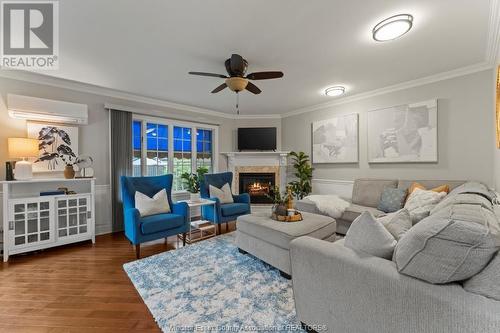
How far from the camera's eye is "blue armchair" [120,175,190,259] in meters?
2.88

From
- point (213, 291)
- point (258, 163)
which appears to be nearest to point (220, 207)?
point (213, 291)

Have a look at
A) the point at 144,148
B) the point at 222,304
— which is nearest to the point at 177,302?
the point at 222,304

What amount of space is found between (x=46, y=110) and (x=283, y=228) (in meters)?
3.89

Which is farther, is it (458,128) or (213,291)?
(458,128)

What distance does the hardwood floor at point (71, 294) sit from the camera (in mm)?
1706

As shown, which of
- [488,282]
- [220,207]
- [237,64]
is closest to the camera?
[488,282]

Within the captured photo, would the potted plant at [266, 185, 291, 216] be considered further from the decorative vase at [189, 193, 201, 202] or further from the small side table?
the decorative vase at [189, 193, 201, 202]

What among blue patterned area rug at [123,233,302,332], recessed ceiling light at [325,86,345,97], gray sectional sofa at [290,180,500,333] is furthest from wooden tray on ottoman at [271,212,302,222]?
recessed ceiling light at [325,86,345,97]

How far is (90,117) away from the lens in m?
3.81

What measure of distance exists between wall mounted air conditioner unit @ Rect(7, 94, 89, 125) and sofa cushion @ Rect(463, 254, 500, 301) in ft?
15.8

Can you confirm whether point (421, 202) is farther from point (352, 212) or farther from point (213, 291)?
point (213, 291)

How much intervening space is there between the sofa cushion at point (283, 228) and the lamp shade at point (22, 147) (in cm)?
303

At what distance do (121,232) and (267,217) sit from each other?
9.56 feet

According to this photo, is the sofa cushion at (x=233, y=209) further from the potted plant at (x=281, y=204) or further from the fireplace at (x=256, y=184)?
the fireplace at (x=256, y=184)
